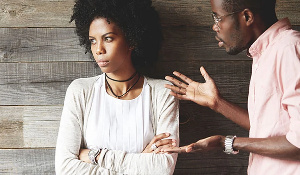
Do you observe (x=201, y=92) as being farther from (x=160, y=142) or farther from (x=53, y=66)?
(x=53, y=66)

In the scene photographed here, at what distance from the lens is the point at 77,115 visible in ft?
5.92

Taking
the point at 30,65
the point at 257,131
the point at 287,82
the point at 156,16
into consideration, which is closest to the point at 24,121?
the point at 30,65

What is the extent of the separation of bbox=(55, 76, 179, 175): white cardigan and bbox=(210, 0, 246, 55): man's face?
45cm

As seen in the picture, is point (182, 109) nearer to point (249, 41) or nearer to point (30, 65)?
point (249, 41)

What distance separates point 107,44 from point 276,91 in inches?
31.1

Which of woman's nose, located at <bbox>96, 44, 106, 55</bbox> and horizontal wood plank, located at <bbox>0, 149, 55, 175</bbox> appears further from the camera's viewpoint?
horizontal wood plank, located at <bbox>0, 149, 55, 175</bbox>

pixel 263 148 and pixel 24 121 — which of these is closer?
pixel 263 148

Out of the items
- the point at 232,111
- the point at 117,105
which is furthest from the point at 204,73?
the point at 117,105

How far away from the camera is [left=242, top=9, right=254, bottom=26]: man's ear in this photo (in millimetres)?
1451

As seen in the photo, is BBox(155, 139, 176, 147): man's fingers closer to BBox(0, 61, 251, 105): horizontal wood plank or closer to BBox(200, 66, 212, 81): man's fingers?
BBox(200, 66, 212, 81): man's fingers

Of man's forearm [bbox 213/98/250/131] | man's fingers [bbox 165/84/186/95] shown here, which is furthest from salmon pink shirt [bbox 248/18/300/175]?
man's fingers [bbox 165/84/186/95]

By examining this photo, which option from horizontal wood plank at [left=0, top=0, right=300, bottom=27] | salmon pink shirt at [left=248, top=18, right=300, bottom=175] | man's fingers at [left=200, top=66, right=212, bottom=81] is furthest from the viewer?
horizontal wood plank at [left=0, top=0, right=300, bottom=27]

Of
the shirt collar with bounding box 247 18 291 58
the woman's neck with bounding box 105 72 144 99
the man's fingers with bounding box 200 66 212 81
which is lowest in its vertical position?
the woman's neck with bounding box 105 72 144 99

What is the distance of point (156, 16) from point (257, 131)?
0.82 meters
